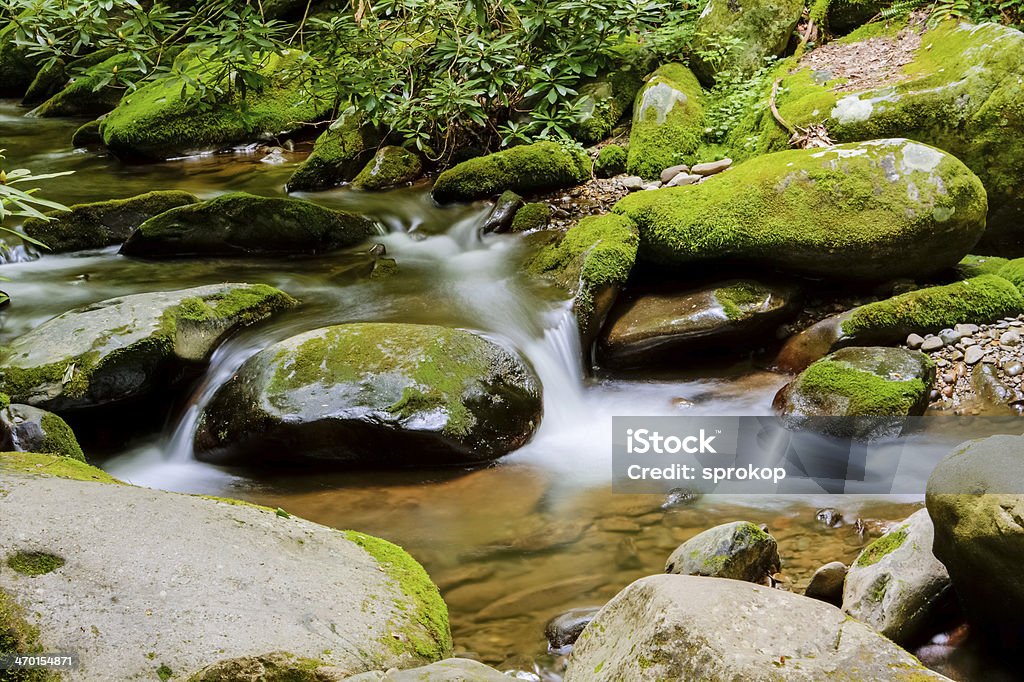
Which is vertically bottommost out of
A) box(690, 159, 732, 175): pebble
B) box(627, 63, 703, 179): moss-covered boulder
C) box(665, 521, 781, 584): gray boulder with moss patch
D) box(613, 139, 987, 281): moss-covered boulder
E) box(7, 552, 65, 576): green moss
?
box(665, 521, 781, 584): gray boulder with moss patch

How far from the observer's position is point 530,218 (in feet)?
23.1

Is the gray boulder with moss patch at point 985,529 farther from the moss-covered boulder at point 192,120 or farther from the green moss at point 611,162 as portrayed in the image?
the moss-covered boulder at point 192,120

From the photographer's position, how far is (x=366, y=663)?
6.96 feet

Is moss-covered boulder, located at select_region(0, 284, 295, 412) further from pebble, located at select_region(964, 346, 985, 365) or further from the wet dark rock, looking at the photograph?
pebble, located at select_region(964, 346, 985, 365)

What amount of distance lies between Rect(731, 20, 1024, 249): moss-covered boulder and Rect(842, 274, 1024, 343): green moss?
3.43ft

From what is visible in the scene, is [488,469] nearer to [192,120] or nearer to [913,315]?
[913,315]

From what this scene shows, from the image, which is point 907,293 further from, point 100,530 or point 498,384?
point 100,530

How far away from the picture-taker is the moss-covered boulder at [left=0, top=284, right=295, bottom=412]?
4.47 metres

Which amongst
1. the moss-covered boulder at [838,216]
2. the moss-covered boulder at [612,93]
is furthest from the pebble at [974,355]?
the moss-covered boulder at [612,93]

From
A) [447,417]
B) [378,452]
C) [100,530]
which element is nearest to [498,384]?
[447,417]

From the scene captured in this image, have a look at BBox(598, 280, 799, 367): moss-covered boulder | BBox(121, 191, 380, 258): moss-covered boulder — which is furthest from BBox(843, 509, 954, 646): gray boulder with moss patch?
BBox(121, 191, 380, 258): moss-covered boulder

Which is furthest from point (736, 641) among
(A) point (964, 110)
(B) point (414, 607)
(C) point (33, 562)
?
(A) point (964, 110)

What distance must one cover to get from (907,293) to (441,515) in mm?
3584

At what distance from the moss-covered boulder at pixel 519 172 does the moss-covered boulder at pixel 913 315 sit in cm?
324
